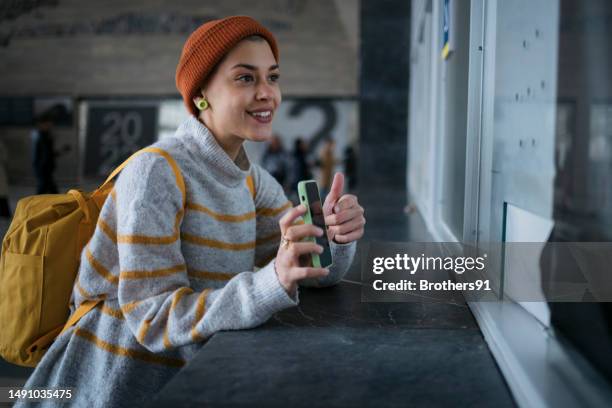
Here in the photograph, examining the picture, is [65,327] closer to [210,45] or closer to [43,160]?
[210,45]

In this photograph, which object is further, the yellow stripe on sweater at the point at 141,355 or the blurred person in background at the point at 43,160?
the blurred person in background at the point at 43,160

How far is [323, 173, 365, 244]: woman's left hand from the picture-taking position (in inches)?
58.1

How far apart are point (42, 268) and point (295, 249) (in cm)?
74

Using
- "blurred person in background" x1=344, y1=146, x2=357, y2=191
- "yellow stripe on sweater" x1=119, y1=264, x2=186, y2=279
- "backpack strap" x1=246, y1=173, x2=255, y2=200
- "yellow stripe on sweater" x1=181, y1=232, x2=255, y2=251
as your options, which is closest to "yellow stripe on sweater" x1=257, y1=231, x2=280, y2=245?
"backpack strap" x1=246, y1=173, x2=255, y2=200

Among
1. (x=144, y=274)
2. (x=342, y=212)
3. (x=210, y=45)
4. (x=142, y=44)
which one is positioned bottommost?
(x=144, y=274)

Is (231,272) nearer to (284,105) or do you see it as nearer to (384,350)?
(384,350)

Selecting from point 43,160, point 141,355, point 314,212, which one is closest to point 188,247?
point 141,355

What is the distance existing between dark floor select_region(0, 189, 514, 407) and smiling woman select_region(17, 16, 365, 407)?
103 mm

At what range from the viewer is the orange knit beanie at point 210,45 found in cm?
148

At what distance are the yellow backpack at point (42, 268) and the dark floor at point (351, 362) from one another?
556 millimetres

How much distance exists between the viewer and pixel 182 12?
16234 millimetres

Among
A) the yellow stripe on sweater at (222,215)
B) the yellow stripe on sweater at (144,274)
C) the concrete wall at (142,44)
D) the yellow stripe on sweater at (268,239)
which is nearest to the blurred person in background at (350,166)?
the concrete wall at (142,44)

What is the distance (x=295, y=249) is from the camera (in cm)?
116

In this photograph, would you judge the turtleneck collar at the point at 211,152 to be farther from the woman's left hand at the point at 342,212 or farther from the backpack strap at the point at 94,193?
the woman's left hand at the point at 342,212
